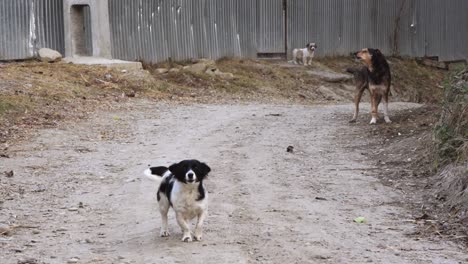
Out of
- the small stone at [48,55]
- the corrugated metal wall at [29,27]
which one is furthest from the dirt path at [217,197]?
the corrugated metal wall at [29,27]

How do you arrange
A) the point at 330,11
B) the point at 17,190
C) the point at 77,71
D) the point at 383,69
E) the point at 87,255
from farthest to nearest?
the point at 330,11 → the point at 77,71 → the point at 383,69 → the point at 17,190 → the point at 87,255

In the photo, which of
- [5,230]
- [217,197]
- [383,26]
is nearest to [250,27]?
[383,26]

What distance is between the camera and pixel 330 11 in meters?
27.2

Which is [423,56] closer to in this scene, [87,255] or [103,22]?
[103,22]

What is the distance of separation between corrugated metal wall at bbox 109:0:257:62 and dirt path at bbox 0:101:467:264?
6.60m

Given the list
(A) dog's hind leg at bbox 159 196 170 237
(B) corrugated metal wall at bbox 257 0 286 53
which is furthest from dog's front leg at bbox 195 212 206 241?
(B) corrugated metal wall at bbox 257 0 286 53

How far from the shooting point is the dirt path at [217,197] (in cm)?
703

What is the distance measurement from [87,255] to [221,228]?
4.45ft

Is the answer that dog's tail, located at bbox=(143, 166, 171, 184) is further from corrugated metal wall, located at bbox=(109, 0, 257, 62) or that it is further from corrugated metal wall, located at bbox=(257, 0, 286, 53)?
corrugated metal wall, located at bbox=(257, 0, 286, 53)

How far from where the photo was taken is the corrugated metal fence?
2059 centimetres

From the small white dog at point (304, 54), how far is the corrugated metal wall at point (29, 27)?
304 inches

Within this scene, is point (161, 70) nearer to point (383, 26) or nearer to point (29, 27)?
point (29, 27)

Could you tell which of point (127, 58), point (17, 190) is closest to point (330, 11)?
point (127, 58)

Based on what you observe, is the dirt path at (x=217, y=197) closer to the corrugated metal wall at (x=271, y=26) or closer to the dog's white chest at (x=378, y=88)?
the dog's white chest at (x=378, y=88)
